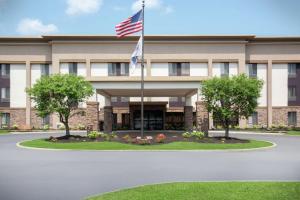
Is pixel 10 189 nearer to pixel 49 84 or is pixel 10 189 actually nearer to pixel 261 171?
pixel 261 171

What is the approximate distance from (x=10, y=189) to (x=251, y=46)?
4562 centimetres

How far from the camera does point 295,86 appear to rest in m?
51.4

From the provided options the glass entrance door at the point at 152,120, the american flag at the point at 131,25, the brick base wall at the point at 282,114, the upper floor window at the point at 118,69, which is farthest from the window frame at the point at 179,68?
the american flag at the point at 131,25

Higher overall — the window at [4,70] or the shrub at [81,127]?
the window at [4,70]

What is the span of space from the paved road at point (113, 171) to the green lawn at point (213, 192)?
0.99 m

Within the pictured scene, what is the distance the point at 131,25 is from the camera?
976 inches

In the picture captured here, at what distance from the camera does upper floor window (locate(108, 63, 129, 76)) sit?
4978 centimetres

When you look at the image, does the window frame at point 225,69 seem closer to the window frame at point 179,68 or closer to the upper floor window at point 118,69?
the window frame at point 179,68

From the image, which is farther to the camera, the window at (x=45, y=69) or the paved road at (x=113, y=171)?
the window at (x=45, y=69)

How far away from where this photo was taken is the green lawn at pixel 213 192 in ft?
31.9

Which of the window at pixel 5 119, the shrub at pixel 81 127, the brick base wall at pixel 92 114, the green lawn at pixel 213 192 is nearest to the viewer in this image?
the green lawn at pixel 213 192

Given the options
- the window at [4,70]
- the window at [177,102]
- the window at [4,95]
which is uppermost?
the window at [4,70]

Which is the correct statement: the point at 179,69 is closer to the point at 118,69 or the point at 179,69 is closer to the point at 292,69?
the point at 118,69

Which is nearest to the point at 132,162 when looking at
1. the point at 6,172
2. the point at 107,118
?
the point at 6,172
